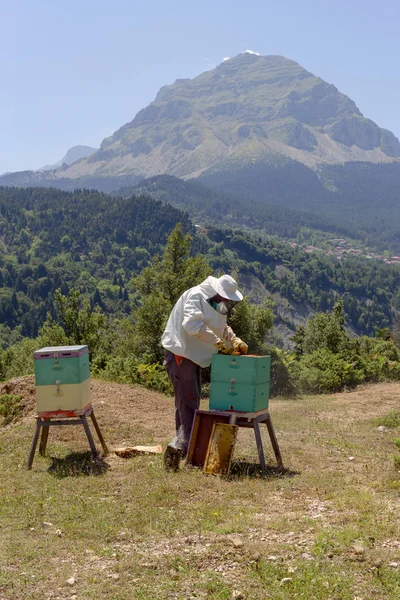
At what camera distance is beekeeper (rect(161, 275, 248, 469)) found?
26.6ft

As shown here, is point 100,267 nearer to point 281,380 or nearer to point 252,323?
point 252,323

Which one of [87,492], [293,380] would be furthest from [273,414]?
[87,492]

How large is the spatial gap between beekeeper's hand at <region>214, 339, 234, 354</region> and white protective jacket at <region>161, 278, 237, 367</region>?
0.07 metres

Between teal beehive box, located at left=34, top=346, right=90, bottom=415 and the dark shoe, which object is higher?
teal beehive box, located at left=34, top=346, right=90, bottom=415

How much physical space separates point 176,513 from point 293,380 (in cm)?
1392

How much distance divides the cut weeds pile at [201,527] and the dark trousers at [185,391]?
1.63 feet

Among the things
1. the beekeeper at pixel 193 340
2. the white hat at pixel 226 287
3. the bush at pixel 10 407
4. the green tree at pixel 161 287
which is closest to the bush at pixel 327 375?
the green tree at pixel 161 287

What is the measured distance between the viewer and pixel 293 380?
2002cm

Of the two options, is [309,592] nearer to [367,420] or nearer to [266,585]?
[266,585]

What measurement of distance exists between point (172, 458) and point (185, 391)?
0.95 m

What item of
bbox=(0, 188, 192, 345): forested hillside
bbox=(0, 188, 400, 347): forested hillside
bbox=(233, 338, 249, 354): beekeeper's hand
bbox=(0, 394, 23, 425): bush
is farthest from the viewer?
bbox=(0, 188, 400, 347): forested hillside

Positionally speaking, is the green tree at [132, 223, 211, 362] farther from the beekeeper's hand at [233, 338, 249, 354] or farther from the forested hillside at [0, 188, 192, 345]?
the forested hillside at [0, 188, 192, 345]

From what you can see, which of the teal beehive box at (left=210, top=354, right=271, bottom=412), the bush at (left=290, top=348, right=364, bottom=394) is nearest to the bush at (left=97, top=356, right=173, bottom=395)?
the bush at (left=290, top=348, right=364, bottom=394)

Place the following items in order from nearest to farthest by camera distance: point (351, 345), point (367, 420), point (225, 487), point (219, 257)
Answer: point (225, 487)
point (367, 420)
point (351, 345)
point (219, 257)
